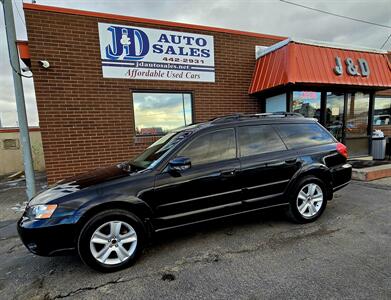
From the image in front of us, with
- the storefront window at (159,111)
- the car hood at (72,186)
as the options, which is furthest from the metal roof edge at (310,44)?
the car hood at (72,186)

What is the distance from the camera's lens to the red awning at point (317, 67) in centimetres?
639

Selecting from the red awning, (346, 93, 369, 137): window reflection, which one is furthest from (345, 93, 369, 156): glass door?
the red awning

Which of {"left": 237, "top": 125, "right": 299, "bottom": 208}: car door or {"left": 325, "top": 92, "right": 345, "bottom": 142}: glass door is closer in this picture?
{"left": 237, "top": 125, "right": 299, "bottom": 208}: car door

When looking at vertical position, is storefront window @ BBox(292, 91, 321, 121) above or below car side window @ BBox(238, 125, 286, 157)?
above

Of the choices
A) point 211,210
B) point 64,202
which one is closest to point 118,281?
point 64,202

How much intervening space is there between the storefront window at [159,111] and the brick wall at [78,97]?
25 cm

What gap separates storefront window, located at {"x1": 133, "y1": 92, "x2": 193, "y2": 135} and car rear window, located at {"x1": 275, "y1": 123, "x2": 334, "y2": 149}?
410 cm

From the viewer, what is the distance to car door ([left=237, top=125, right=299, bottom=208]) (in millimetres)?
3309

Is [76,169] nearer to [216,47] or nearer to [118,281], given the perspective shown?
[118,281]

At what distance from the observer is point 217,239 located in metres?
3.29

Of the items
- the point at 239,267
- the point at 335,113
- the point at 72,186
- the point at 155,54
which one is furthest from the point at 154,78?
the point at 335,113

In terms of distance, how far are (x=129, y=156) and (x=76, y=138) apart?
1.49 m

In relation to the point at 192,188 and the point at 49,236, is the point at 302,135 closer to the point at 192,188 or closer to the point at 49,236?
the point at 192,188

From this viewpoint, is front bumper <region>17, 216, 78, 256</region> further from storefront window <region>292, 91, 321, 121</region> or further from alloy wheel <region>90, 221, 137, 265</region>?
storefront window <region>292, 91, 321, 121</region>
